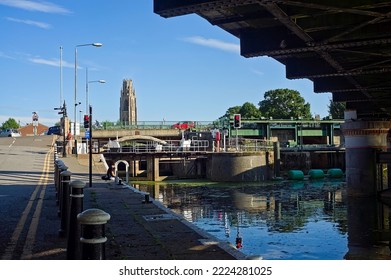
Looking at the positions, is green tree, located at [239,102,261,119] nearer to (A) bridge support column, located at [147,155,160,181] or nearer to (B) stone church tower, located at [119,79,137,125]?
(B) stone church tower, located at [119,79,137,125]

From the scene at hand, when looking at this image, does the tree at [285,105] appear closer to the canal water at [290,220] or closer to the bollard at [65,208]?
the canal water at [290,220]

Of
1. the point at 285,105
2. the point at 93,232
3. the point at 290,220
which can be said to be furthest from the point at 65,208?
the point at 285,105

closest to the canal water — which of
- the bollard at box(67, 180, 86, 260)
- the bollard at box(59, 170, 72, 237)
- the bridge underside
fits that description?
the bollard at box(59, 170, 72, 237)

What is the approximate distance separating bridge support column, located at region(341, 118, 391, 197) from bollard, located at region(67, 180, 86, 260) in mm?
27008

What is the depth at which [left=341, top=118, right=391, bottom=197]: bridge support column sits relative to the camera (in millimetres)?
31734

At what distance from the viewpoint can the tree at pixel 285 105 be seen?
106312 millimetres

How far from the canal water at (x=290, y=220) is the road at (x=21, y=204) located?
6.38 metres

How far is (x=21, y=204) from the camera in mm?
14789

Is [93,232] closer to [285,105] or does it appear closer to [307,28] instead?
[307,28]

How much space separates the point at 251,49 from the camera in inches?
450

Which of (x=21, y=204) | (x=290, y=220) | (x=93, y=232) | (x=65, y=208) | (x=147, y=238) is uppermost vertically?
(x=93, y=232)

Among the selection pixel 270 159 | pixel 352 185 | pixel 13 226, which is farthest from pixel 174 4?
pixel 270 159

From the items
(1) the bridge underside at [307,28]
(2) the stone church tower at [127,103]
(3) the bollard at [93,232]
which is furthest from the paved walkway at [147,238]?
(2) the stone church tower at [127,103]

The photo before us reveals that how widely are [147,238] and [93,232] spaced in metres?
4.98
